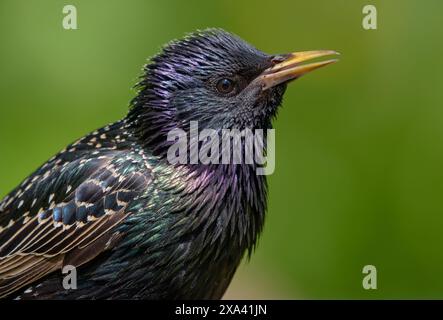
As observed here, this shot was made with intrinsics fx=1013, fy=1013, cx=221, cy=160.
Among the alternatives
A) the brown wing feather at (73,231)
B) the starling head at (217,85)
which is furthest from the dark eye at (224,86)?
the brown wing feather at (73,231)

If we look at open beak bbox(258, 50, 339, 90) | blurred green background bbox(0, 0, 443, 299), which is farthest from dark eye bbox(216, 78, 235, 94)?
blurred green background bbox(0, 0, 443, 299)

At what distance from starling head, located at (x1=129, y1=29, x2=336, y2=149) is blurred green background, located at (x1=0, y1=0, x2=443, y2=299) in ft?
7.87

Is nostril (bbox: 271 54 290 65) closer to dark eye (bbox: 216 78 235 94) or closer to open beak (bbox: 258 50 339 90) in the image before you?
open beak (bbox: 258 50 339 90)

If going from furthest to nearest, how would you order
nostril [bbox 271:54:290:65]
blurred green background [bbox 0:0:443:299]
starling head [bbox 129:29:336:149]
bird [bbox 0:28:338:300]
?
blurred green background [bbox 0:0:443:299]
nostril [bbox 271:54:290:65]
starling head [bbox 129:29:336:149]
bird [bbox 0:28:338:300]

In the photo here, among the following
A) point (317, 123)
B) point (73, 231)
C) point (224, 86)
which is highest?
point (224, 86)

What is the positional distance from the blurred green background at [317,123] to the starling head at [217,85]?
7.87 ft

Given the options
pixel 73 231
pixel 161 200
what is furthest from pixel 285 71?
pixel 73 231

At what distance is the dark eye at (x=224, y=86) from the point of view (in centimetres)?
588

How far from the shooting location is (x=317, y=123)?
841 centimetres

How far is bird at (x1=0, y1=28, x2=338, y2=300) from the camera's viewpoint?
5684 mm

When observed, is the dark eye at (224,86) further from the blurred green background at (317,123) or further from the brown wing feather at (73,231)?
the blurred green background at (317,123)

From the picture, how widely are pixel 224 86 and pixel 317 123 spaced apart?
8.67ft

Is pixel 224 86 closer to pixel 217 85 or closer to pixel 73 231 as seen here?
pixel 217 85

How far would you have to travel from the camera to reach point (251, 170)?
5.97m
